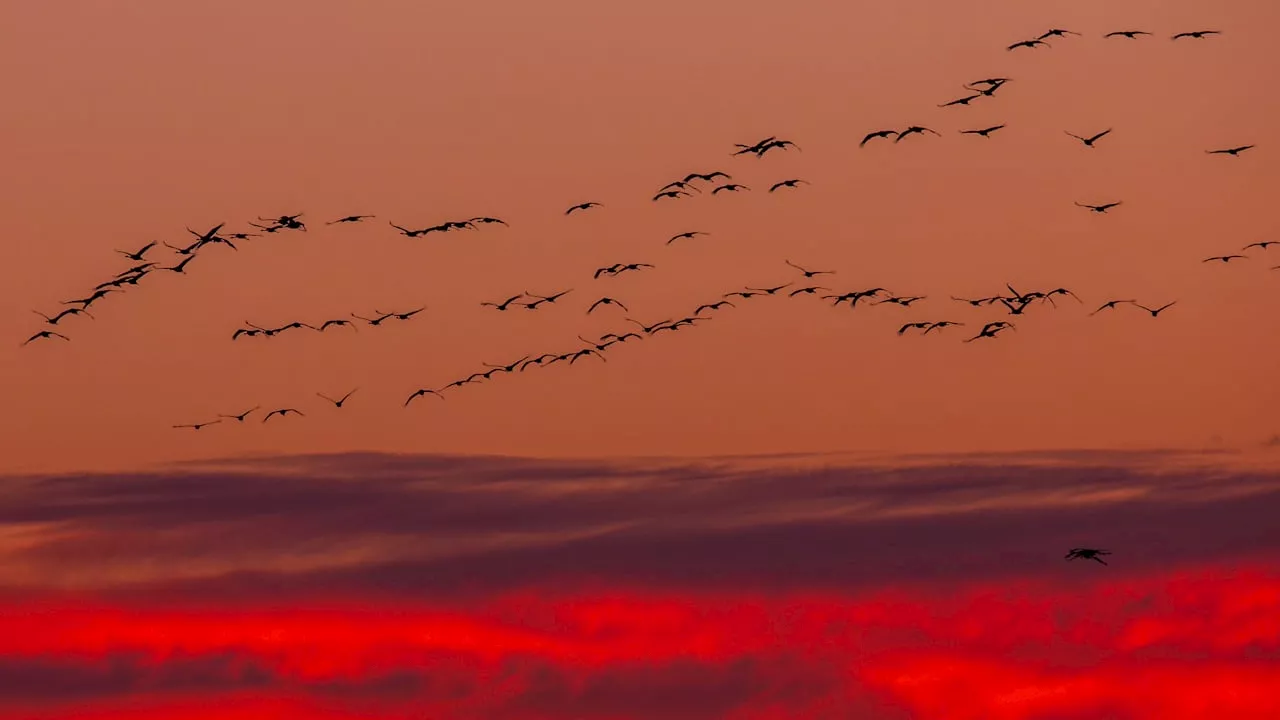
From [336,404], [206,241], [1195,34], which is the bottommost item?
[336,404]

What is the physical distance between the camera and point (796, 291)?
374 feet

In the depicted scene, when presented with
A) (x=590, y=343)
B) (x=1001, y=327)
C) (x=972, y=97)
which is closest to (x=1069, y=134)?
(x=972, y=97)

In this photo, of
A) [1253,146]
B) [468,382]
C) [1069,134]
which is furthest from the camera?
[468,382]

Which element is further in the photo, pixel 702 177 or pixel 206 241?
pixel 702 177

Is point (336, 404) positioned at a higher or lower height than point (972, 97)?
lower

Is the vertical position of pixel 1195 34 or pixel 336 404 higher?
pixel 1195 34

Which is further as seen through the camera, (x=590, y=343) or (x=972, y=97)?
(x=590, y=343)

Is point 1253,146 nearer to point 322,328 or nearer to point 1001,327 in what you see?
point 1001,327

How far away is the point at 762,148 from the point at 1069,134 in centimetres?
1368

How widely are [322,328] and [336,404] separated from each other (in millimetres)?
10529

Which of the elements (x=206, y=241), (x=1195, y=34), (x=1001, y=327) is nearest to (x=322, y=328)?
(x=206, y=241)

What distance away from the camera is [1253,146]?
105500 millimetres

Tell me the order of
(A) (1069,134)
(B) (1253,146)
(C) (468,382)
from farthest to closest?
(C) (468,382) → (B) (1253,146) → (A) (1069,134)

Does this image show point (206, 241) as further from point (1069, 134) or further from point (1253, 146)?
point (1253, 146)
